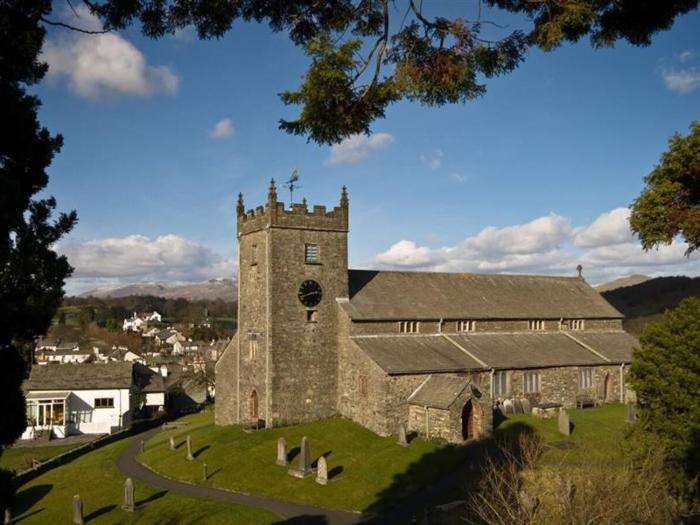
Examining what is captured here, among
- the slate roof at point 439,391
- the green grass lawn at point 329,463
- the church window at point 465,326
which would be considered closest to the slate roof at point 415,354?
the slate roof at point 439,391

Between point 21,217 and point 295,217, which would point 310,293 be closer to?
point 295,217

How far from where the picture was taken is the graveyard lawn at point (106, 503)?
25516 mm

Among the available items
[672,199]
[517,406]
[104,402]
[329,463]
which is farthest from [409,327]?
[104,402]

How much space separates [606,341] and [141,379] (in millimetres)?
45048

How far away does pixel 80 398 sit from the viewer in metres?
55.0

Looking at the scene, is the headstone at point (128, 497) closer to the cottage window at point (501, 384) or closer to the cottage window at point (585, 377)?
the cottage window at point (501, 384)

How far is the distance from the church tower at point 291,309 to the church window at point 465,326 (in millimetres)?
8541

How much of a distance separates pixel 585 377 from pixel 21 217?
38470mm

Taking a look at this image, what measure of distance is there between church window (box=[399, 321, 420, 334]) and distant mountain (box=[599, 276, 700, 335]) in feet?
145

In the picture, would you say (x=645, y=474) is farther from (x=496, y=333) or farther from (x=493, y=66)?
(x=496, y=333)

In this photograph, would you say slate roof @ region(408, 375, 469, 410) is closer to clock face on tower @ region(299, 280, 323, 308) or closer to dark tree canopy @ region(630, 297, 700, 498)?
clock face on tower @ region(299, 280, 323, 308)

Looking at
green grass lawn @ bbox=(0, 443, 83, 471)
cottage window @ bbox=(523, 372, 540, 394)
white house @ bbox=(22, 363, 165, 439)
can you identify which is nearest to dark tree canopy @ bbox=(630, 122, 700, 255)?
cottage window @ bbox=(523, 372, 540, 394)

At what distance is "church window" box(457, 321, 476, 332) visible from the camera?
4128cm

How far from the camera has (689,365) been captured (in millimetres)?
22156
